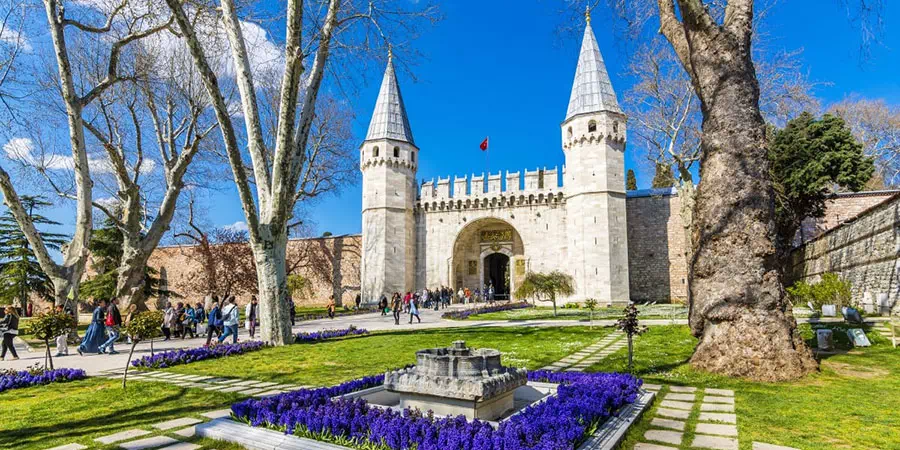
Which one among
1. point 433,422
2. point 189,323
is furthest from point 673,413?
point 189,323

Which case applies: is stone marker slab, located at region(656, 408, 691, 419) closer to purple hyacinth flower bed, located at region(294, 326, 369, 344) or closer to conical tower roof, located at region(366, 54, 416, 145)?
purple hyacinth flower bed, located at region(294, 326, 369, 344)

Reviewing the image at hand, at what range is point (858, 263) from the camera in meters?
14.8

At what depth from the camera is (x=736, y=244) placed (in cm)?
650

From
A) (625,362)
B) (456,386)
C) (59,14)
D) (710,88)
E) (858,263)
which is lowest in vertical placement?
(625,362)

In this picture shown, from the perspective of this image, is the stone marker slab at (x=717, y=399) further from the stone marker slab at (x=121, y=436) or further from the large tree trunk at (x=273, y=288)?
the large tree trunk at (x=273, y=288)

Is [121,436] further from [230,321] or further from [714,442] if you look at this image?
[230,321]

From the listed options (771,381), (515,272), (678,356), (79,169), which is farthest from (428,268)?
(771,381)

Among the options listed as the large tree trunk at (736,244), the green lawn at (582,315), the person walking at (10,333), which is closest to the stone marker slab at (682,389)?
the large tree trunk at (736,244)

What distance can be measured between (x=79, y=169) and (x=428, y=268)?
67.5 ft

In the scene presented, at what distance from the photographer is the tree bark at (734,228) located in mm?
6184

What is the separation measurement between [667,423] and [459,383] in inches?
77.1

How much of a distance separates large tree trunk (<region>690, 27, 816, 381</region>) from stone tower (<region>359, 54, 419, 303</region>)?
22.3m

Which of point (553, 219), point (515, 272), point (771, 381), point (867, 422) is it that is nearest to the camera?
point (867, 422)

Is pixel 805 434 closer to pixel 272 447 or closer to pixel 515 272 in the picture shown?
pixel 272 447
